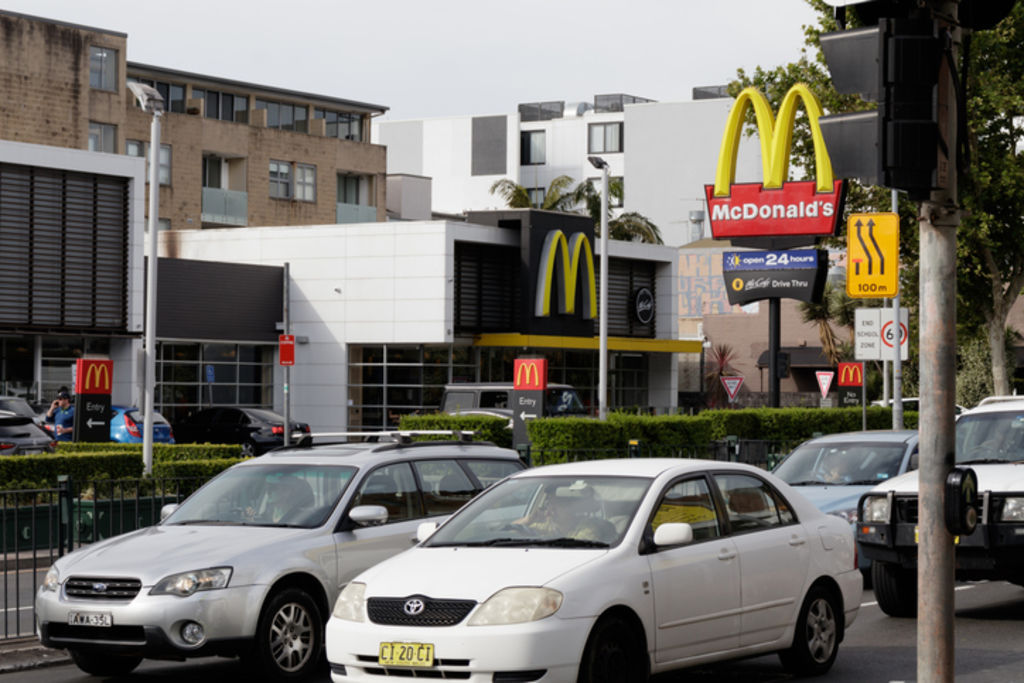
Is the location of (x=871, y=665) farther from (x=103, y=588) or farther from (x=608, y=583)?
(x=103, y=588)

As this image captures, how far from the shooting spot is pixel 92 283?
3916cm

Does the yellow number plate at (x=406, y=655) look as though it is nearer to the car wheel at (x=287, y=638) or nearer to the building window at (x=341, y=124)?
the car wheel at (x=287, y=638)

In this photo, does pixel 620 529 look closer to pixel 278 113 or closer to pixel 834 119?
pixel 834 119

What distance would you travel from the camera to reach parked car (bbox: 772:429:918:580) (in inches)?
658

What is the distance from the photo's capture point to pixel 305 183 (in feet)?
219

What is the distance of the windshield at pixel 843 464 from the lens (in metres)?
16.9

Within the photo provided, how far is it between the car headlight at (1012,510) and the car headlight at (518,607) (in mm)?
5920

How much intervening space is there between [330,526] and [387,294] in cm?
3538

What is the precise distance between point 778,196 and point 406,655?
1042 inches

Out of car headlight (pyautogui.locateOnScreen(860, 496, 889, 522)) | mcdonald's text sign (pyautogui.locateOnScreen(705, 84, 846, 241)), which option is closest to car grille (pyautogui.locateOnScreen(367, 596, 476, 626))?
car headlight (pyautogui.locateOnScreen(860, 496, 889, 522))

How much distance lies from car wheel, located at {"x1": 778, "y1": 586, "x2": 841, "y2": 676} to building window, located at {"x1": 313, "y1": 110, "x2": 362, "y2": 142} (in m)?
60.7

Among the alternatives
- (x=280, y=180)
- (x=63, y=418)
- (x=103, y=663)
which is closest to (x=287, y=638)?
(x=103, y=663)

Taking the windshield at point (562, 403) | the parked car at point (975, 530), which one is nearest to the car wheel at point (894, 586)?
the parked car at point (975, 530)

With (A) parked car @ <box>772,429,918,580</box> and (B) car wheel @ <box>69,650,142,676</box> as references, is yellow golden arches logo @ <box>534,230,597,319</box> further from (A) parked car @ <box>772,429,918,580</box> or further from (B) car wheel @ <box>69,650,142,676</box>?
(B) car wheel @ <box>69,650,142,676</box>
